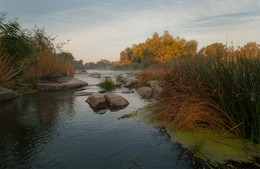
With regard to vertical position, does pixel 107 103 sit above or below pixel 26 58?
below

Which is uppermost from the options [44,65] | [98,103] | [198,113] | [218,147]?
[44,65]

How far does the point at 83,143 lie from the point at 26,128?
163 centimetres

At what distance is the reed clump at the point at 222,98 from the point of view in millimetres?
2438

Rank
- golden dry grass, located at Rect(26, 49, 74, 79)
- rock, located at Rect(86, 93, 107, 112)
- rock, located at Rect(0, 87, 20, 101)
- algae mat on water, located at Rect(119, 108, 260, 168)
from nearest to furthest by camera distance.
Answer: algae mat on water, located at Rect(119, 108, 260, 168)
rock, located at Rect(86, 93, 107, 112)
rock, located at Rect(0, 87, 20, 101)
golden dry grass, located at Rect(26, 49, 74, 79)

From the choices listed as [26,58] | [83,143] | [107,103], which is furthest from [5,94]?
[83,143]

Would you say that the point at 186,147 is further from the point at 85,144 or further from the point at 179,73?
the point at 179,73

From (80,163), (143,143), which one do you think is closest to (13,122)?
(80,163)

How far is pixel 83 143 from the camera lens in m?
2.82

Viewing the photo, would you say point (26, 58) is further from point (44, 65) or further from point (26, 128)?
point (26, 128)

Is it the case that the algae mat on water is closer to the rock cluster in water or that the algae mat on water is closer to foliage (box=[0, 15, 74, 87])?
the rock cluster in water

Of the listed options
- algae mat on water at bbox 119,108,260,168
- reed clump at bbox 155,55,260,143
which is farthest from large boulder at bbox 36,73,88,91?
algae mat on water at bbox 119,108,260,168

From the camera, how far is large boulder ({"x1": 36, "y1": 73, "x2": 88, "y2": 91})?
28.7 ft

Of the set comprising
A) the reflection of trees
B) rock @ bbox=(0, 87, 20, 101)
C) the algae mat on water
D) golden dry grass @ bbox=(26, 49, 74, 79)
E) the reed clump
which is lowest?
the reflection of trees

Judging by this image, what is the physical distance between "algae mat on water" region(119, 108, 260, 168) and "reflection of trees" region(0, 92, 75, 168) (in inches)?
94.2
